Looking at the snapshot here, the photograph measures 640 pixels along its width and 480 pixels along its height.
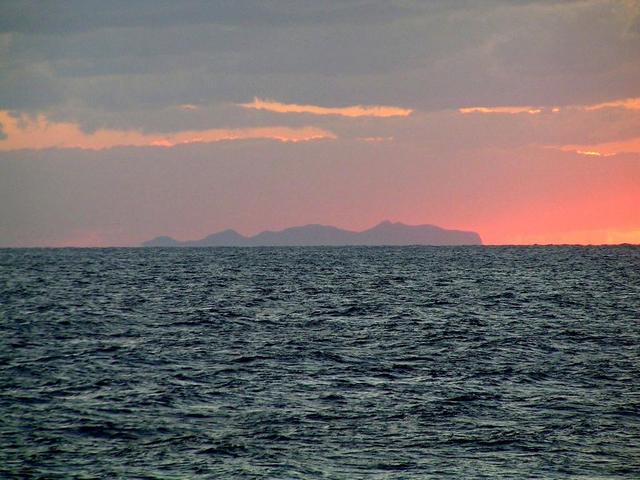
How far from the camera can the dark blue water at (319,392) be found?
24047 millimetres

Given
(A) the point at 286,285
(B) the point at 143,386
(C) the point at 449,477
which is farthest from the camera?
(A) the point at 286,285

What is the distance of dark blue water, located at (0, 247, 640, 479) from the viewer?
78.9 feet

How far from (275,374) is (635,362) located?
18796 millimetres

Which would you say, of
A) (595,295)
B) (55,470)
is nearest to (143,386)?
(55,470)

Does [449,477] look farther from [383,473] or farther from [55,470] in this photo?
[55,470]

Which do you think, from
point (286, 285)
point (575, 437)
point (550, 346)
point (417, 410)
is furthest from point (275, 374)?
point (286, 285)

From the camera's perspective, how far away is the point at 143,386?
1358 inches

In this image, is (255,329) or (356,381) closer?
(356,381)

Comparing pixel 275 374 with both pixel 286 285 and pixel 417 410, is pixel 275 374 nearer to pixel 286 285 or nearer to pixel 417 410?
pixel 417 410

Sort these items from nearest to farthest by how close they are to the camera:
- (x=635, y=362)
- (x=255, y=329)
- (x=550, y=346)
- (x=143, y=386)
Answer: (x=143, y=386), (x=635, y=362), (x=550, y=346), (x=255, y=329)

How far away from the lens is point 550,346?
1845 inches

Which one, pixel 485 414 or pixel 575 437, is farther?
pixel 485 414

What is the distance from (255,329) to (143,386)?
20.3 m

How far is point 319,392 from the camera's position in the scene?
3319 centimetres
